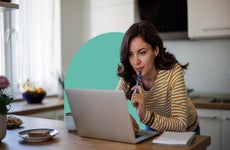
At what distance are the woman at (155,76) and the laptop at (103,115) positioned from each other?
4.2 inches

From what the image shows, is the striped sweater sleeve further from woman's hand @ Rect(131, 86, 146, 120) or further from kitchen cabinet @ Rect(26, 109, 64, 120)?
kitchen cabinet @ Rect(26, 109, 64, 120)

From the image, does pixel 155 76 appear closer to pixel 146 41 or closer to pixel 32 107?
pixel 146 41

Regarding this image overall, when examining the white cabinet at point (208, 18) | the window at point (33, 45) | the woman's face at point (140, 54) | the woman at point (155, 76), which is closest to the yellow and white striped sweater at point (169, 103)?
the woman at point (155, 76)

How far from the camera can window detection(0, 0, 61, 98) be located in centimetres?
331

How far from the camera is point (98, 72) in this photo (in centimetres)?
215

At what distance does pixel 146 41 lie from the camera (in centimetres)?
147

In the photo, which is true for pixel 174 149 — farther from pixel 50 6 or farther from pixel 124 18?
pixel 50 6

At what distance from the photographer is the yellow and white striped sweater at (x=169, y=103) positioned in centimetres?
134

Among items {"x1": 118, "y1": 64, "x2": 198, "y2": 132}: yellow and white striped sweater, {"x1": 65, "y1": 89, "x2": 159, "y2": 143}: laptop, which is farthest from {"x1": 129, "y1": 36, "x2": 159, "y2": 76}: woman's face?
{"x1": 65, "y1": 89, "x2": 159, "y2": 143}: laptop

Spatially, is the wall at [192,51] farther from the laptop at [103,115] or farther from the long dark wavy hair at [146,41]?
the laptop at [103,115]

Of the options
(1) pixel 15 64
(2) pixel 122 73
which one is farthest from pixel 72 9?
(2) pixel 122 73

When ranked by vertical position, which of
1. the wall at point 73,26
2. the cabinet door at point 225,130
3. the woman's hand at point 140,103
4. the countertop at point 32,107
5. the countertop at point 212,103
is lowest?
the cabinet door at point 225,130

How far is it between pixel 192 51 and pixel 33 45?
68.0 inches

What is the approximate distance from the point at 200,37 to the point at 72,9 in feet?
5.25
